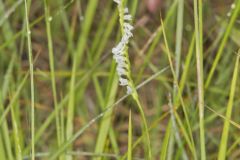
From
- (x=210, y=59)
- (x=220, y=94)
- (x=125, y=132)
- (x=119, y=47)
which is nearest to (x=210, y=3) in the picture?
(x=210, y=59)

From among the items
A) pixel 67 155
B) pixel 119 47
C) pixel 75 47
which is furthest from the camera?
pixel 75 47

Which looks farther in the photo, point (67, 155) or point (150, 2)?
point (150, 2)

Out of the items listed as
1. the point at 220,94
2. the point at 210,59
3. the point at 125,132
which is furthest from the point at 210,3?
the point at 125,132

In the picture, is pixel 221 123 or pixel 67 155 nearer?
pixel 67 155

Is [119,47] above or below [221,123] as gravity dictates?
above

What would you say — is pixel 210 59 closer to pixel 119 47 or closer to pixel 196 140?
pixel 196 140

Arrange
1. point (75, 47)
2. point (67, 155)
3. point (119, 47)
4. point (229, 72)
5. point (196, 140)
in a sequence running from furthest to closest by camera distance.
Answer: point (75, 47) < point (229, 72) < point (196, 140) < point (67, 155) < point (119, 47)

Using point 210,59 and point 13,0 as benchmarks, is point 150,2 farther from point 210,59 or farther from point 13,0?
point 13,0

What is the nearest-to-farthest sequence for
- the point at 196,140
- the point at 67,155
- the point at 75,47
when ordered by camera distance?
the point at 67,155
the point at 196,140
the point at 75,47

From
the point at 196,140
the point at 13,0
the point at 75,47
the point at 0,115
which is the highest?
the point at 13,0
